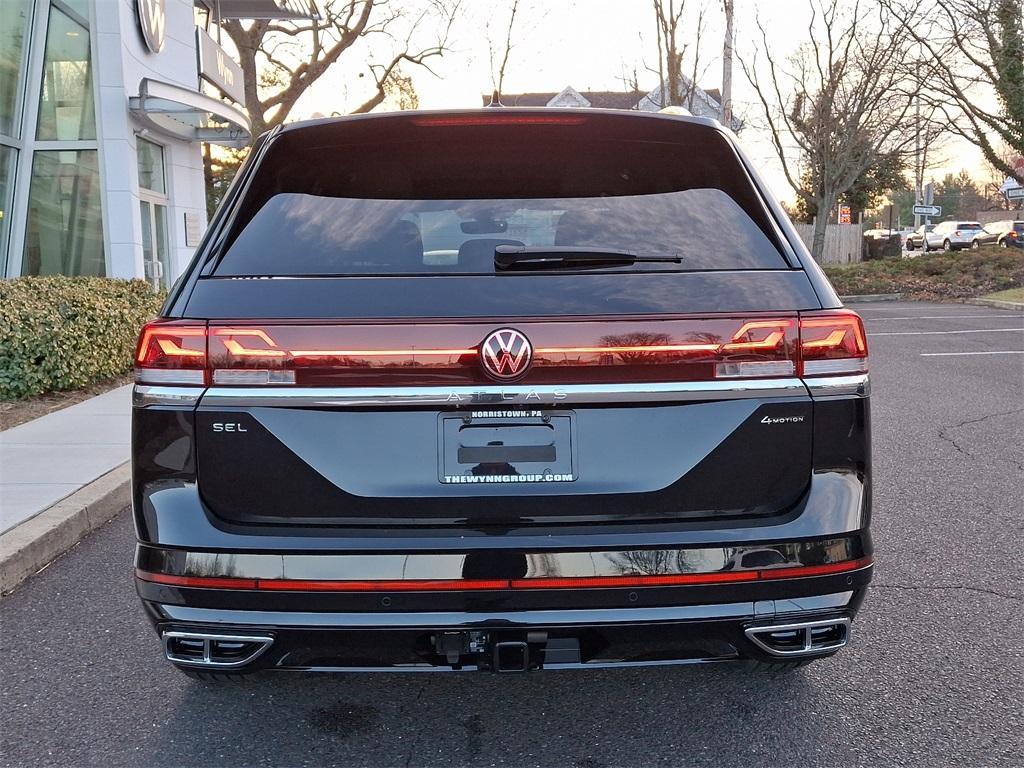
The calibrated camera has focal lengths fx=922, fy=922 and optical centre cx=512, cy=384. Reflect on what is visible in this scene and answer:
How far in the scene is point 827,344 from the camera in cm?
231

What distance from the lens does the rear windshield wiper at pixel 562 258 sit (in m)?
2.31

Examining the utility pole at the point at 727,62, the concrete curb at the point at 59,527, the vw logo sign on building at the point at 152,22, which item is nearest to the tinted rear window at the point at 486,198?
the concrete curb at the point at 59,527

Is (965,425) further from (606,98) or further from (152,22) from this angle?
(606,98)

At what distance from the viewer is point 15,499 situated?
5102 mm

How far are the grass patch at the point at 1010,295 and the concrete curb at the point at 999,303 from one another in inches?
9.6

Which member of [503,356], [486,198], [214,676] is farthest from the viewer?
[214,676]

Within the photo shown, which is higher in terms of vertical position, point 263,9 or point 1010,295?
point 263,9

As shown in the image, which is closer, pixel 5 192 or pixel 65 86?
pixel 5 192

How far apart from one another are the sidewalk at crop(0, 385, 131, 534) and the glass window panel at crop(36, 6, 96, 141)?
26.7 ft

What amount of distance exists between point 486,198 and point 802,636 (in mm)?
1430

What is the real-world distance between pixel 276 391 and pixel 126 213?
1368cm

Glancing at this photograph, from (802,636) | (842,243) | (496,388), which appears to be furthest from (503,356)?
(842,243)

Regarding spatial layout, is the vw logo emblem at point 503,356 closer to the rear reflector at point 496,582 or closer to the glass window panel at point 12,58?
the rear reflector at point 496,582

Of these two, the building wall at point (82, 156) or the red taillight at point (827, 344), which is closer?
the red taillight at point (827, 344)
